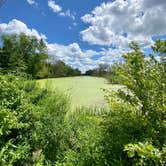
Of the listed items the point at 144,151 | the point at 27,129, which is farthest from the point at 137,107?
the point at 27,129

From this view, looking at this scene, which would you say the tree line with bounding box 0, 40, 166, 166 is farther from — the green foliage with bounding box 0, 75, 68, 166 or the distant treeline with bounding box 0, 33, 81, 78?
the distant treeline with bounding box 0, 33, 81, 78

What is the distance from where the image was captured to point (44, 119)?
4441 millimetres

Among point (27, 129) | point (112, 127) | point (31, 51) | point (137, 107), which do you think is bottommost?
point (27, 129)

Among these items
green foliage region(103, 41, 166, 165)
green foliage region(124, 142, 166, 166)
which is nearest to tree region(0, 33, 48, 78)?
green foliage region(103, 41, 166, 165)

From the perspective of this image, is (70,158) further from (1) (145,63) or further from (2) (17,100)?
(1) (145,63)

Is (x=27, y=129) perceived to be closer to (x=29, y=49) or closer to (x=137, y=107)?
(x=137, y=107)

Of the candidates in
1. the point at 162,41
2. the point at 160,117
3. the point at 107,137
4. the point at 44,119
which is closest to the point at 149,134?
the point at 160,117

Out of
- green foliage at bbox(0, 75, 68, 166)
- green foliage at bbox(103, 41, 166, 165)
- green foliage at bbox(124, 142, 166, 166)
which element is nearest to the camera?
green foliage at bbox(124, 142, 166, 166)

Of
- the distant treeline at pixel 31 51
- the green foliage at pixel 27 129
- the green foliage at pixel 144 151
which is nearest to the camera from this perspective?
the green foliage at pixel 144 151

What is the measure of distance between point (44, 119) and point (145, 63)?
86.5 inches

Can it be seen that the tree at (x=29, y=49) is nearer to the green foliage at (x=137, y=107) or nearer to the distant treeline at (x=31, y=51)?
the distant treeline at (x=31, y=51)

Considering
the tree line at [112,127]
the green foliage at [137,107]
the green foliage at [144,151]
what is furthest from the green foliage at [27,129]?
the green foliage at [144,151]

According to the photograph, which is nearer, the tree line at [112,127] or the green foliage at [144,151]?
the green foliage at [144,151]

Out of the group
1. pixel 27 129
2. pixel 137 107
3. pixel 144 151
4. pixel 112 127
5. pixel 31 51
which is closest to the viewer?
pixel 144 151
